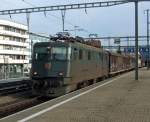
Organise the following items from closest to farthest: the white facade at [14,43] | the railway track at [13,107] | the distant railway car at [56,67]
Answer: the railway track at [13,107] < the distant railway car at [56,67] < the white facade at [14,43]

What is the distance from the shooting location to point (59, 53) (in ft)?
76.3

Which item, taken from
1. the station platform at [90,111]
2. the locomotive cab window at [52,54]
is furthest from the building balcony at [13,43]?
the station platform at [90,111]

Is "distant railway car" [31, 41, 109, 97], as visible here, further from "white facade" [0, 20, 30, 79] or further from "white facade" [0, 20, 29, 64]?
"white facade" [0, 20, 29, 64]

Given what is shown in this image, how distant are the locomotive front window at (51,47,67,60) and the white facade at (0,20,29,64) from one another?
3297 inches

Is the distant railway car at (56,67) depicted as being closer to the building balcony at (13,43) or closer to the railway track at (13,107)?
the railway track at (13,107)

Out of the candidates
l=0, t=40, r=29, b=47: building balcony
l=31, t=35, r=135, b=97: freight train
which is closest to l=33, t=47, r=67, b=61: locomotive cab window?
l=31, t=35, r=135, b=97: freight train

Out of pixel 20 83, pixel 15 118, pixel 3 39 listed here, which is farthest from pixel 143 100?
pixel 3 39

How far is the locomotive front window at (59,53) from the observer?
23.1m

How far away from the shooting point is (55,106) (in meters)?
15.2

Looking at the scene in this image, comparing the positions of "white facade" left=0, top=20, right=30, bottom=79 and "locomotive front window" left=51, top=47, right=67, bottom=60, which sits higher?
"white facade" left=0, top=20, right=30, bottom=79

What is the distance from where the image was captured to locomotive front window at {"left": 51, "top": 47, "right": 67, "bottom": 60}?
23.1 metres

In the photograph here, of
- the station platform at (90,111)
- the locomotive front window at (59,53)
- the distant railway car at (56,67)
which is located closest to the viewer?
the station platform at (90,111)

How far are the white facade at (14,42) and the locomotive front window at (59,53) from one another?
3297 inches

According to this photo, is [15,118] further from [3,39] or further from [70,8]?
[3,39]
